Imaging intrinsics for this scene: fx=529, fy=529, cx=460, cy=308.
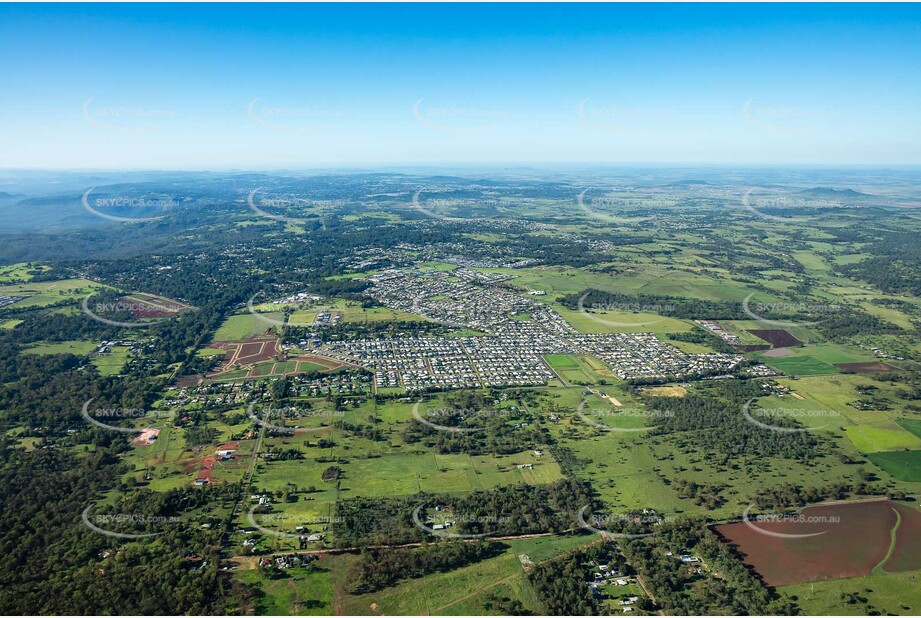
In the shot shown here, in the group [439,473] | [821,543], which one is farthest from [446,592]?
[821,543]

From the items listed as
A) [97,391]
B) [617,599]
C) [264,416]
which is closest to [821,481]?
[617,599]

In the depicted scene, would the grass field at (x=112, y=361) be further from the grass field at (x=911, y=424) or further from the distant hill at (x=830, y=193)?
the distant hill at (x=830, y=193)

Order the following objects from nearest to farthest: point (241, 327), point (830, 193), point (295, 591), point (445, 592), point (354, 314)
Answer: point (295, 591)
point (445, 592)
point (241, 327)
point (354, 314)
point (830, 193)

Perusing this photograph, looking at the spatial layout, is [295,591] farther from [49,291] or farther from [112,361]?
[49,291]

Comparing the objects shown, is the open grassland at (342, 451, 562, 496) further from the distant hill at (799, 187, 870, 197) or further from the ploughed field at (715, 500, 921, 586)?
the distant hill at (799, 187, 870, 197)

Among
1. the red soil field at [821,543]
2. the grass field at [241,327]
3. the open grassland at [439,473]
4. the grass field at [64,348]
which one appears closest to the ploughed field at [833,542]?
the red soil field at [821,543]

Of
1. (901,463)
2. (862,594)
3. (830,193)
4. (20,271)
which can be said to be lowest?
(862,594)
